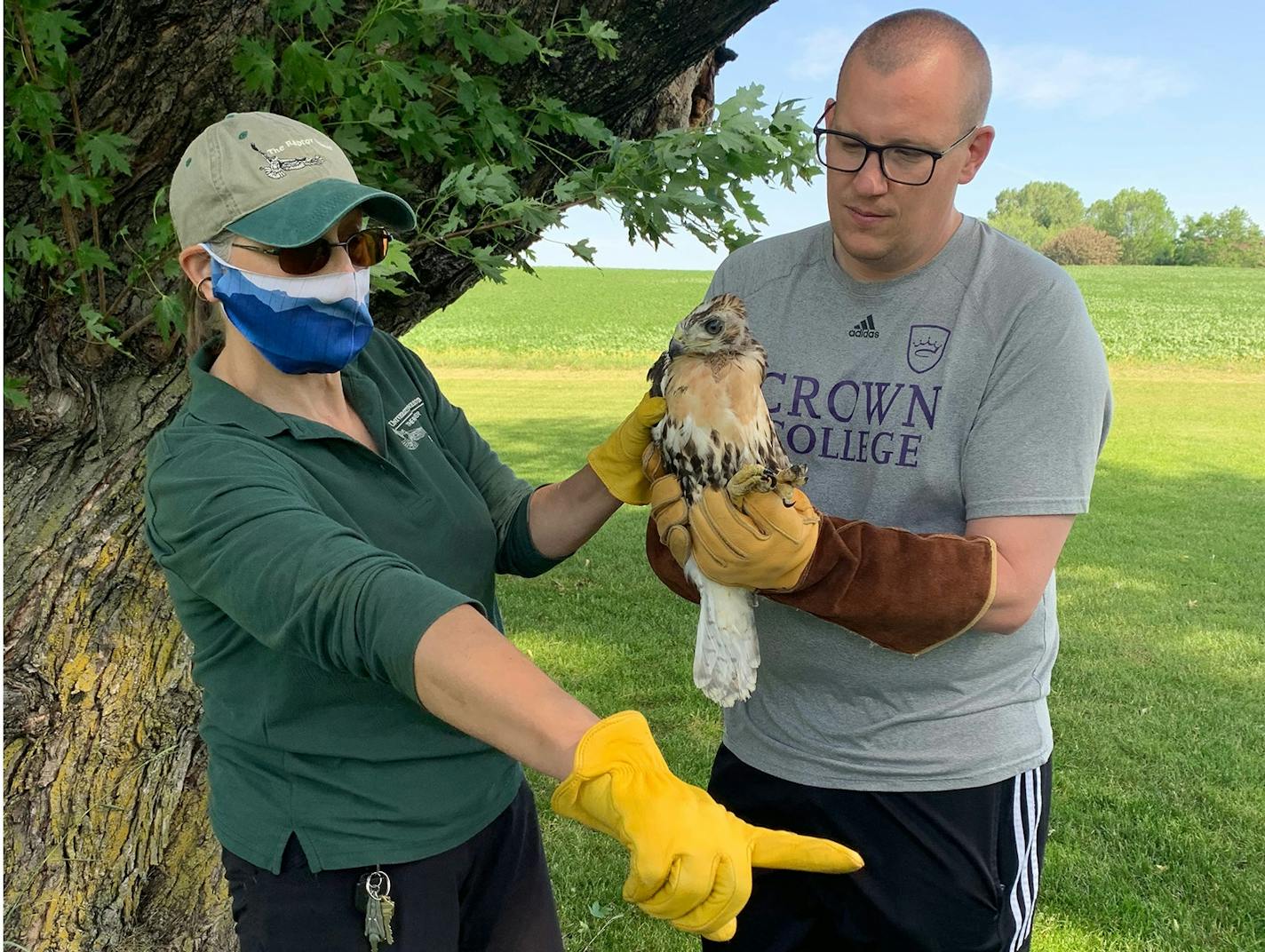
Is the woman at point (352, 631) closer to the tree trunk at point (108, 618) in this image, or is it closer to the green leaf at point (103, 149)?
the green leaf at point (103, 149)

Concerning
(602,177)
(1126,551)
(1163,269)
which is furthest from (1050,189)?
(602,177)

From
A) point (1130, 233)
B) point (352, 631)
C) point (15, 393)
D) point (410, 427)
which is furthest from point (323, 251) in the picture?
point (1130, 233)

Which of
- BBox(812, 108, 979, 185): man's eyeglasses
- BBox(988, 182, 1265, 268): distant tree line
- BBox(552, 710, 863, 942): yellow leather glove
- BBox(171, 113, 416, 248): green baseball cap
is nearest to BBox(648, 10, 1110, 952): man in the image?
BBox(812, 108, 979, 185): man's eyeglasses

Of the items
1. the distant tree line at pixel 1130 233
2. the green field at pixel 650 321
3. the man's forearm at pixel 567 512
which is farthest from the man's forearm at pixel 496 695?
the distant tree line at pixel 1130 233

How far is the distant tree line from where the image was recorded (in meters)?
78.1

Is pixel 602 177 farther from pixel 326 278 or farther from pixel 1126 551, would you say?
pixel 1126 551

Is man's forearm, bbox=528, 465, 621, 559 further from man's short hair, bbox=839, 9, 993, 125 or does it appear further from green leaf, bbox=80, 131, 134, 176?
green leaf, bbox=80, 131, 134, 176

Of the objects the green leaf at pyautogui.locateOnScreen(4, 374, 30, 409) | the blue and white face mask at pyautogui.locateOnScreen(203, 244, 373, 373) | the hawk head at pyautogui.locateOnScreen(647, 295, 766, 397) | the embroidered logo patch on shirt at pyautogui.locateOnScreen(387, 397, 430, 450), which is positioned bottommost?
the green leaf at pyautogui.locateOnScreen(4, 374, 30, 409)

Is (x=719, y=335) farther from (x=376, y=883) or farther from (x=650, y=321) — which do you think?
(x=650, y=321)

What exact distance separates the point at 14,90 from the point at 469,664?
7.50ft

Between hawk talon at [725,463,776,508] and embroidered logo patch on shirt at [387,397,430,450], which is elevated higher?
hawk talon at [725,463,776,508]

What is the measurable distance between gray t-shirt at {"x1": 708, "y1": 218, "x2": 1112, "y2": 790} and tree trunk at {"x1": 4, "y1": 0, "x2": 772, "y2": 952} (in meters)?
1.25

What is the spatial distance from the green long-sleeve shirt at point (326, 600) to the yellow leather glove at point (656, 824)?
1.07 feet

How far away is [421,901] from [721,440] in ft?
4.00
